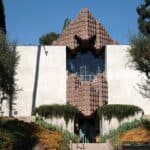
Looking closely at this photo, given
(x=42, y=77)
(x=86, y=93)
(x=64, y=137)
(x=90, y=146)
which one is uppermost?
(x=42, y=77)

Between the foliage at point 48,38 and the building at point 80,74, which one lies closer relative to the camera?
the building at point 80,74

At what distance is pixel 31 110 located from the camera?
39469 millimetres

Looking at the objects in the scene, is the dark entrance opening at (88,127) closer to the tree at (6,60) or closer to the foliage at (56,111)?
the foliage at (56,111)

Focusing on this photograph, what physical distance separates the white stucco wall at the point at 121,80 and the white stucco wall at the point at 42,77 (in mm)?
3644

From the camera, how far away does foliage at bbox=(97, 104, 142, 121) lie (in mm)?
36500

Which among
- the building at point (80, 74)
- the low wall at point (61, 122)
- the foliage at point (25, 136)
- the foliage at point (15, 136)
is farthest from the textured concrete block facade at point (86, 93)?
the foliage at point (15, 136)

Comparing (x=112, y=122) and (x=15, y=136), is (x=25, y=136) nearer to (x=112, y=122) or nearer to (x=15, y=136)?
(x=15, y=136)

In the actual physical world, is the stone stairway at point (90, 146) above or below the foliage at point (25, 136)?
below

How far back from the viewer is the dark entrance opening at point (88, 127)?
130 ft

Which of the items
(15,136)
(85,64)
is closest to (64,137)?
(15,136)

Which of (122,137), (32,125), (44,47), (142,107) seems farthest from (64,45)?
(122,137)

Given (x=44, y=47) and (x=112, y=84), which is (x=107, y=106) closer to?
(x=112, y=84)

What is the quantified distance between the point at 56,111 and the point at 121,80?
256 inches

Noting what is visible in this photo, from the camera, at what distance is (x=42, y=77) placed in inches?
1591
